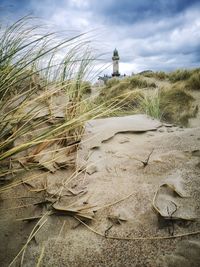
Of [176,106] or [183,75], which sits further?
[183,75]

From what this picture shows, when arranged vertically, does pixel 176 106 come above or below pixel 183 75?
below

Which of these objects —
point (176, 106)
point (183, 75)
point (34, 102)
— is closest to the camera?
point (34, 102)

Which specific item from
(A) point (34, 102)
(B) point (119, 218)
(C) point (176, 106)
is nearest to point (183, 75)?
(C) point (176, 106)

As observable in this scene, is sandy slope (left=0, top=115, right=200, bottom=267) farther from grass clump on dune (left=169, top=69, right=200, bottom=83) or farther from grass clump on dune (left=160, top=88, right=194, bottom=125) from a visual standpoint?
grass clump on dune (left=169, top=69, right=200, bottom=83)

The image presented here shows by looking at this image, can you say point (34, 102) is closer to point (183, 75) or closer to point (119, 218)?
point (119, 218)

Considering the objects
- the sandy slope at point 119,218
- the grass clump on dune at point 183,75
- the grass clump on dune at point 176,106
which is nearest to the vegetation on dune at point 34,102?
the sandy slope at point 119,218

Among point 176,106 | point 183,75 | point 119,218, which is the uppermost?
point 183,75

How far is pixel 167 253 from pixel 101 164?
0.63 meters

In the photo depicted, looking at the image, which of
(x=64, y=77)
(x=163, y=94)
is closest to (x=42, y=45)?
(x=64, y=77)

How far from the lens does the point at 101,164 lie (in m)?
1.36

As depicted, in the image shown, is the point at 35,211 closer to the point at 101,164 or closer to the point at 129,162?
the point at 101,164

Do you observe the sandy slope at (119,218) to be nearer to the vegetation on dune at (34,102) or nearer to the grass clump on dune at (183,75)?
the vegetation on dune at (34,102)

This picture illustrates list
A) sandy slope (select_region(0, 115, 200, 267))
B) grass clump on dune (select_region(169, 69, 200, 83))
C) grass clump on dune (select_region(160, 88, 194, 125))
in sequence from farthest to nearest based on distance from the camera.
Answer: grass clump on dune (select_region(169, 69, 200, 83)) < grass clump on dune (select_region(160, 88, 194, 125)) < sandy slope (select_region(0, 115, 200, 267))

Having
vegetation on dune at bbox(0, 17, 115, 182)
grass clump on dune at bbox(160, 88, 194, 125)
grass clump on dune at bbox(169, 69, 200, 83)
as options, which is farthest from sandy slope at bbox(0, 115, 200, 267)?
grass clump on dune at bbox(169, 69, 200, 83)
